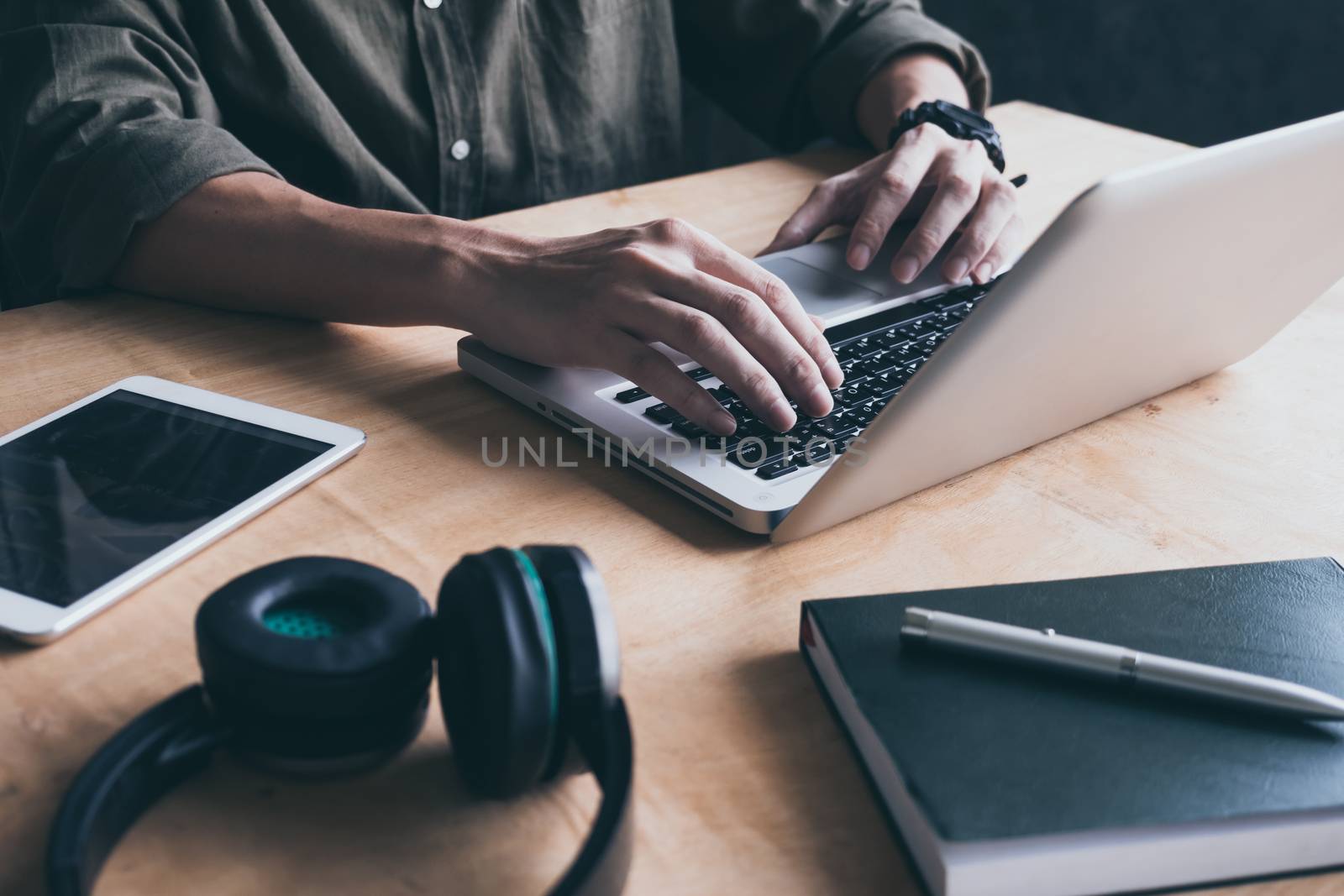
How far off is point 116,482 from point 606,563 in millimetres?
272

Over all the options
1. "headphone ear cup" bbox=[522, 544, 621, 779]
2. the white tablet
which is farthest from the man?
"headphone ear cup" bbox=[522, 544, 621, 779]

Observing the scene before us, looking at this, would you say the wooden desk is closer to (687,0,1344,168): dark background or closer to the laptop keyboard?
the laptop keyboard

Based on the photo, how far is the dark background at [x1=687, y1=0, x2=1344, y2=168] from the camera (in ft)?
6.23

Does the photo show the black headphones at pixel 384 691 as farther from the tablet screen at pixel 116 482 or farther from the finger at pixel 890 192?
the finger at pixel 890 192

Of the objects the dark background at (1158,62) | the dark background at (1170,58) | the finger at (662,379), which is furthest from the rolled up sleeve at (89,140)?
the dark background at (1170,58)

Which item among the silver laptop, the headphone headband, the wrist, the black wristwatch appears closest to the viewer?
the headphone headband

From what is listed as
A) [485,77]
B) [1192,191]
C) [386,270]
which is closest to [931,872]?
[1192,191]

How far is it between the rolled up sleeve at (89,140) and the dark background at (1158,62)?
1355mm

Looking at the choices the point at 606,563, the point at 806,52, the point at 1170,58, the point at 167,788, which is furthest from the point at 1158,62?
the point at 167,788

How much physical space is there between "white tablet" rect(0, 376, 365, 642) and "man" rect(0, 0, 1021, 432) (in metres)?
0.14

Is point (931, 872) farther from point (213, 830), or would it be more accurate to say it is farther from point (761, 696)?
point (213, 830)

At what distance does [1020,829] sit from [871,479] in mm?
228

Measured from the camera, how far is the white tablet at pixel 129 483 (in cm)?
52

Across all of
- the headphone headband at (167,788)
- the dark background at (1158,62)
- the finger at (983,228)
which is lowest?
the dark background at (1158,62)
